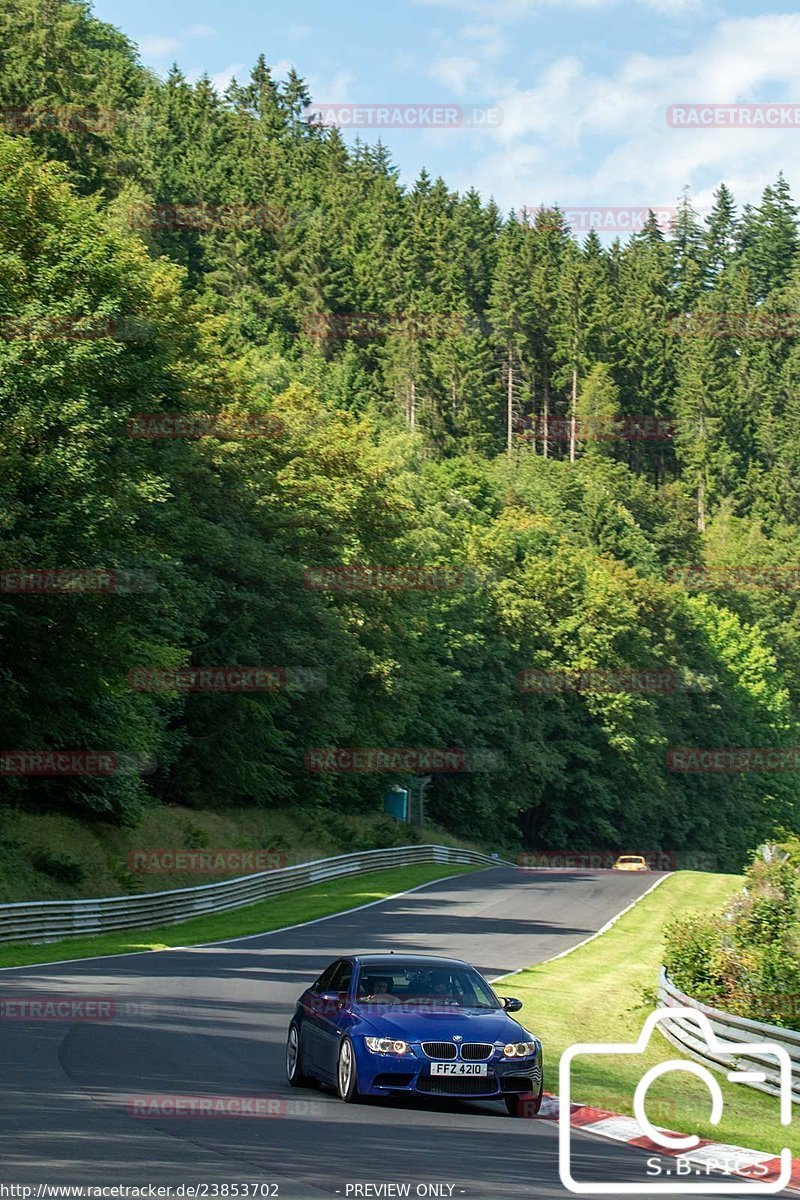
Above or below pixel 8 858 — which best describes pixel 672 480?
above

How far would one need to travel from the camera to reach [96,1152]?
10.0 metres

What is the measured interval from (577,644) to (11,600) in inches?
2189

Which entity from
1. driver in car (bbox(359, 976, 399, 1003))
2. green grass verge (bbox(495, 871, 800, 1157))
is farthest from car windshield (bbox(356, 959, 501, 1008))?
green grass verge (bbox(495, 871, 800, 1157))

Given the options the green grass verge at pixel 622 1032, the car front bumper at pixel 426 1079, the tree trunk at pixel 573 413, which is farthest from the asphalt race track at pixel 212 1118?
the tree trunk at pixel 573 413

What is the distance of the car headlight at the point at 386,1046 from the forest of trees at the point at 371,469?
22674 mm

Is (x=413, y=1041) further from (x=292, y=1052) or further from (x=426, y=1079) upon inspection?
(x=292, y=1052)

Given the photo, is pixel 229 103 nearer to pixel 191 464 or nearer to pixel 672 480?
pixel 672 480

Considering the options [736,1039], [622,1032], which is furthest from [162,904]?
[736,1039]

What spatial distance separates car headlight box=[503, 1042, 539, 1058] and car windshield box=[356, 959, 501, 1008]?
2.84 ft

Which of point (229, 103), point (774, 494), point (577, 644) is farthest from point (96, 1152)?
point (229, 103)

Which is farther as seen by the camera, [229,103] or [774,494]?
[229,103]

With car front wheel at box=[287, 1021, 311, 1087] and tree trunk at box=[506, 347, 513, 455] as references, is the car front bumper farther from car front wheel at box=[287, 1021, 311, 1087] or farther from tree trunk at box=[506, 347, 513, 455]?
tree trunk at box=[506, 347, 513, 455]

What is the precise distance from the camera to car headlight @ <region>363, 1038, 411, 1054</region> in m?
13.2

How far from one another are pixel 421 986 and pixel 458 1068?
136cm
